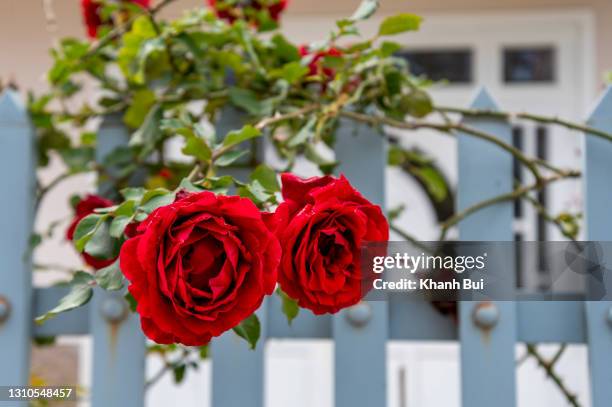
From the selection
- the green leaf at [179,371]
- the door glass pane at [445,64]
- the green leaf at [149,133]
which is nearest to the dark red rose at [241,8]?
the green leaf at [149,133]

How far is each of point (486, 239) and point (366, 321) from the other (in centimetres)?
20

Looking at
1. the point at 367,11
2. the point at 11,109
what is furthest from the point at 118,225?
the point at 11,109

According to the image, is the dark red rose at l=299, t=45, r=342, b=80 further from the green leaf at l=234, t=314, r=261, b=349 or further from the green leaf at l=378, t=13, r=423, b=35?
the green leaf at l=234, t=314, r=261, b=349

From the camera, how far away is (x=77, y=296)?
69 cm

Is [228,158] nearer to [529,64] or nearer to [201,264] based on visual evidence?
[201,264]

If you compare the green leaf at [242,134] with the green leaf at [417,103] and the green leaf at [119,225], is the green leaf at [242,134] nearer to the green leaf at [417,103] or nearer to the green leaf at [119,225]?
the green leaf at [119,225]

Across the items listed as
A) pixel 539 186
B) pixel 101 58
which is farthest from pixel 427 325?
pixel 101 58

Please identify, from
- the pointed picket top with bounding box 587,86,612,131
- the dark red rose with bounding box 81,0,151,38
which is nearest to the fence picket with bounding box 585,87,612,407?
the pointed picket top with bounding box 587,86,612,131

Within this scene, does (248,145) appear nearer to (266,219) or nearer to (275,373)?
(266,219)

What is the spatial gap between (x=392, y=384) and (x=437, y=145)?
99cm

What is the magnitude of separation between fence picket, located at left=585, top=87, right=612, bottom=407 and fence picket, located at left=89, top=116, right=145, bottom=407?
2.05 ft

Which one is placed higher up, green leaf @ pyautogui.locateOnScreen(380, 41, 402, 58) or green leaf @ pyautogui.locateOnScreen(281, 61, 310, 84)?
green leaf @ pyautogui.locateOnScreen(380, 41, 402, 58)

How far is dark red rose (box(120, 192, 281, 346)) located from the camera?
506mm

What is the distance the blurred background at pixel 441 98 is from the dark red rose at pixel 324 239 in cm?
219
